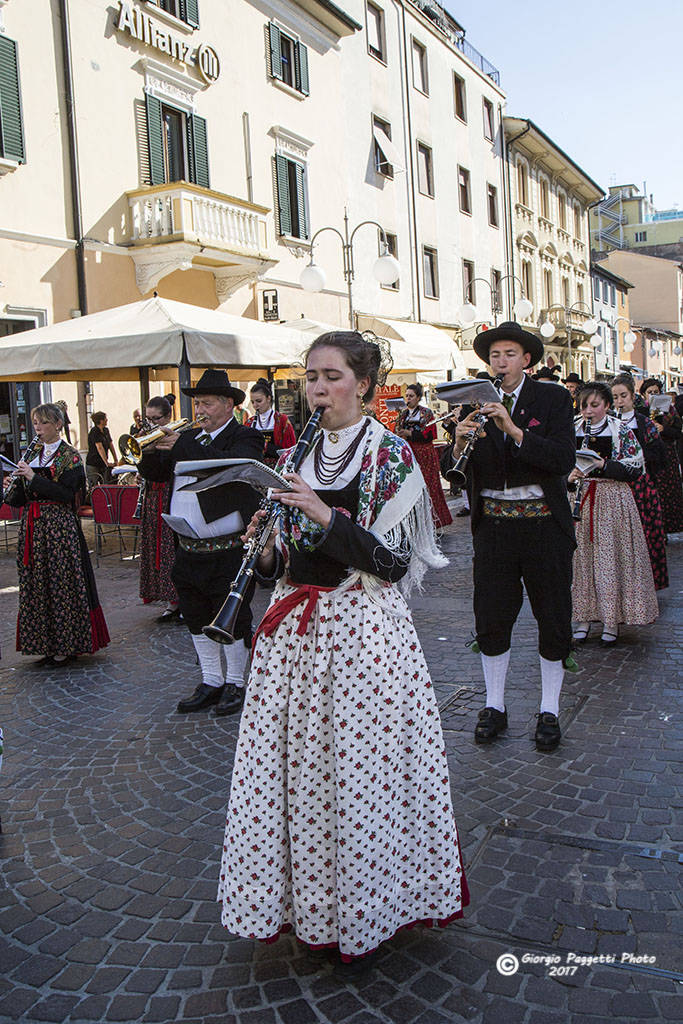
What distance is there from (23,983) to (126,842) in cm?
83

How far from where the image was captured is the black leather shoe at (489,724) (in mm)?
4137

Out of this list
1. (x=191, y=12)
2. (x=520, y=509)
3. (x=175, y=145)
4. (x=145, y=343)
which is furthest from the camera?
(x=175, y=145)

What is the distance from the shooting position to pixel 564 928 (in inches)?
105

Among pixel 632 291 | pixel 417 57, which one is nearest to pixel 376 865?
pixel 417 57

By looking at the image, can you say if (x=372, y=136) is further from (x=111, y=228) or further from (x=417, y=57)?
(x=111, y=228)

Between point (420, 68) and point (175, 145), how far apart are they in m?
12.9

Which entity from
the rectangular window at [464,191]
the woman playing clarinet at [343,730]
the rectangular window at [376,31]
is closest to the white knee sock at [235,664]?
the woman playing clarinet at [343,730]

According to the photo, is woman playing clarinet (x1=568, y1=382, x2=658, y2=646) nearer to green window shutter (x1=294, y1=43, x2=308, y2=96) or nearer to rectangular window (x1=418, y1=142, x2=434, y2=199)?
green window shutter (x1=294, y1=43, x2=308, y2=96)

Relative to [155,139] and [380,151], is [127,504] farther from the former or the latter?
[380,151]

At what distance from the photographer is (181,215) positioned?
1385cm

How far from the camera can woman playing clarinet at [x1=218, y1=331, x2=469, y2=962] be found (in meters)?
2.43

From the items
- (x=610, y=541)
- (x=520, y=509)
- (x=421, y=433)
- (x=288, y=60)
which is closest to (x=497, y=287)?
(x=288, y=60)

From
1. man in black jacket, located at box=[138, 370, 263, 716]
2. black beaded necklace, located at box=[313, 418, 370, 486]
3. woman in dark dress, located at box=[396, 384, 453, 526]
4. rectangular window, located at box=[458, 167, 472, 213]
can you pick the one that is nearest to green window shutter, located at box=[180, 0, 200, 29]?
woman in dark dress, located at box=[396, 384, 453, 526]

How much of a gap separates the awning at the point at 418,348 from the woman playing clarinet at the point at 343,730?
29.2ft
